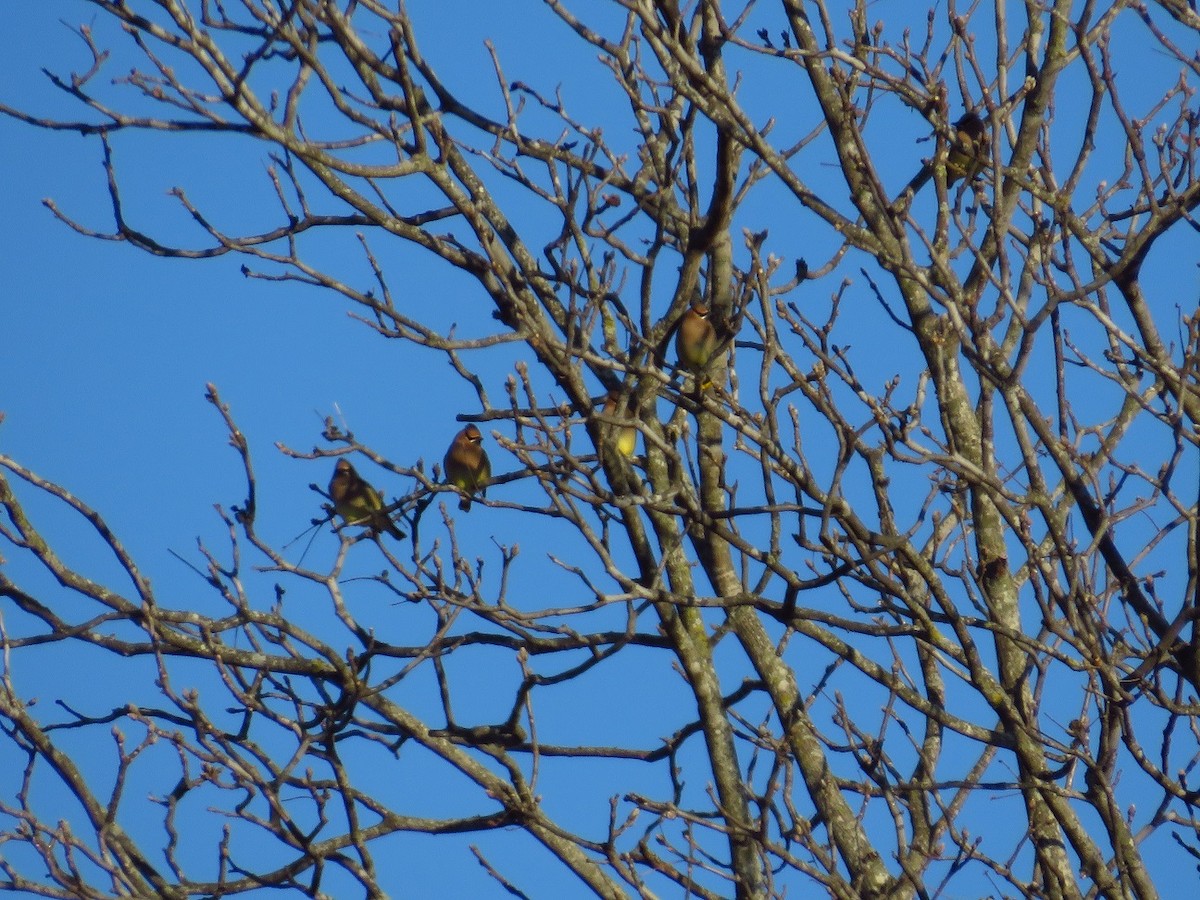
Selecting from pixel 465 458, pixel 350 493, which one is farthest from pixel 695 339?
pixel 350 493

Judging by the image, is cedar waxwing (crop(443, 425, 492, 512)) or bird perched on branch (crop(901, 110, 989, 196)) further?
cedar waxwing (crop(443, 425, 492, 512))

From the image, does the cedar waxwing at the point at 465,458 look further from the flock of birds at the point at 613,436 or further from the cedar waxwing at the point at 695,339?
the cedar waxwing at the point at 695,339

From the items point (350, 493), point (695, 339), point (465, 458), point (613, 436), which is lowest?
point (613, 436)

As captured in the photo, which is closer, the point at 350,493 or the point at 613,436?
A: the point at 613,436

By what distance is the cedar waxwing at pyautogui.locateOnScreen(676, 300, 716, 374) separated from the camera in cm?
602

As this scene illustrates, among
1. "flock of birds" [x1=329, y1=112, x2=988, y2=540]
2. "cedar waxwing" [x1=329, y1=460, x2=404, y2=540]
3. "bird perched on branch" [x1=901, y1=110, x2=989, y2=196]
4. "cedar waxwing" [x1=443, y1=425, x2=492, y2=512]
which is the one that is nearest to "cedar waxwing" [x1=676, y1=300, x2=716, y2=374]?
"flock of birds" [x1=329, y1=112, x2=988, y2=540]

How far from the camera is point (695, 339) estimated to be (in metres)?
6.17

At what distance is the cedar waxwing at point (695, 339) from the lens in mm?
6020

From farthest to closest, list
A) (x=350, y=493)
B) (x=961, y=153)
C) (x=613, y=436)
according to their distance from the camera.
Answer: (x=350, y=493) → (x=961, y=153) → (x=613, y=436)

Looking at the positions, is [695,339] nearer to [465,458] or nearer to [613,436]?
[613,436]

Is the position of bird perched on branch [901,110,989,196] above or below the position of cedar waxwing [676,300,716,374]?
above

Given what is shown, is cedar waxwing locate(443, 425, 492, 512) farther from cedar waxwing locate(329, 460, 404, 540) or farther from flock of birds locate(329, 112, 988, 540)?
cedar waxwing locate(329, 460, 404, 540)

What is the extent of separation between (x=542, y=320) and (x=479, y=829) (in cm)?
182

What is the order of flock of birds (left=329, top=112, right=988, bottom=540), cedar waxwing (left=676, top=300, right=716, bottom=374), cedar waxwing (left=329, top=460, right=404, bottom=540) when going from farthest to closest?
cedar waxwing (left=329, top=460, right=404, bottom=540)
cedar waxwing (left=676, top=300, right=716, bottom=374)
flock of birds (left=329, top=112, right=988, bottom=540)
